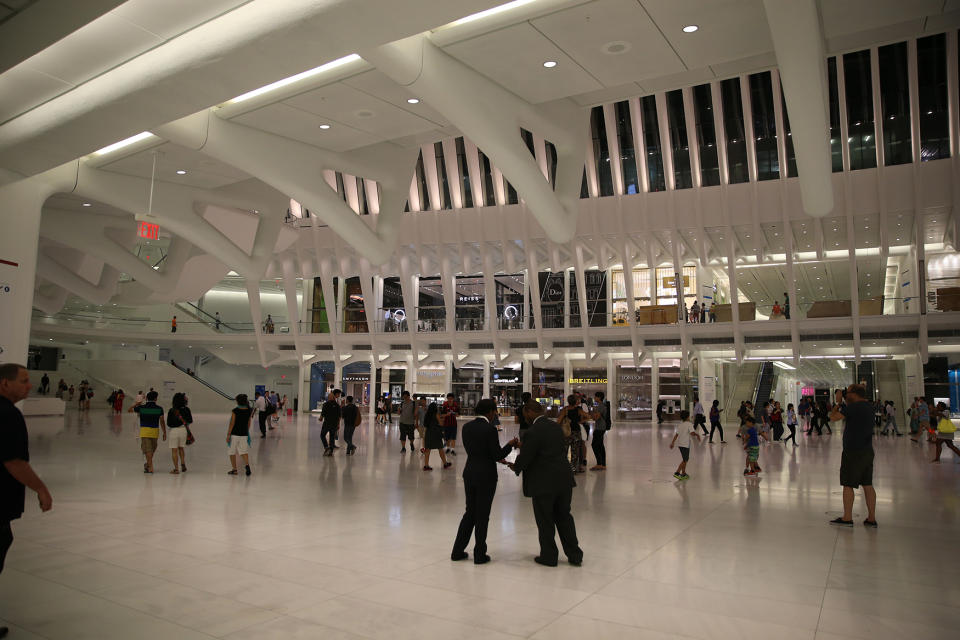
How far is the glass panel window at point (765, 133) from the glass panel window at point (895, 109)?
3.66 metres

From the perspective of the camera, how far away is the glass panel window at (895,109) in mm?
24062

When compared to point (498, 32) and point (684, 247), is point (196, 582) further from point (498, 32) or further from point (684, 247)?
point (684, 247)

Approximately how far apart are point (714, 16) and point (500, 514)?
6335 mm

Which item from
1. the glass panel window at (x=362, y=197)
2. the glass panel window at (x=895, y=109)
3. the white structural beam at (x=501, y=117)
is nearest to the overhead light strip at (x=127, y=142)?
the white structural beam at (x=501, y=117)

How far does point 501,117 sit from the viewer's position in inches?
366

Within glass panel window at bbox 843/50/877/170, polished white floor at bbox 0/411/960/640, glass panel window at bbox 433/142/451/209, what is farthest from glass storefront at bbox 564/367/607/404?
polished white floor at bbox 0/411/960/640

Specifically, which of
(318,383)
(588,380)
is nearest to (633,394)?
(588,380)

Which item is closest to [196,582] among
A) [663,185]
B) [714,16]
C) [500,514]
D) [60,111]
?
[500,514]

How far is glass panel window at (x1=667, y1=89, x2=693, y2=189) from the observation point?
26422mm

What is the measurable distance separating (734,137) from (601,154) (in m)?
5.29

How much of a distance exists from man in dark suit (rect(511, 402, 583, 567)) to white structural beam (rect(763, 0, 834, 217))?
4.64 m

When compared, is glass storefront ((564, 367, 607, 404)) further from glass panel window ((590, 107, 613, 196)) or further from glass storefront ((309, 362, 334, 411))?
glass storefront ((309, 362, 334, 411))

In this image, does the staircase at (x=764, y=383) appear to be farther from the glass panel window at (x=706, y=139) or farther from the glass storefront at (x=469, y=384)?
the glass storefront at (x=469, y=384)

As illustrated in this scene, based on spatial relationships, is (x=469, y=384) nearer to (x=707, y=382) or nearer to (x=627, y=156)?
(x=707, y=382)
